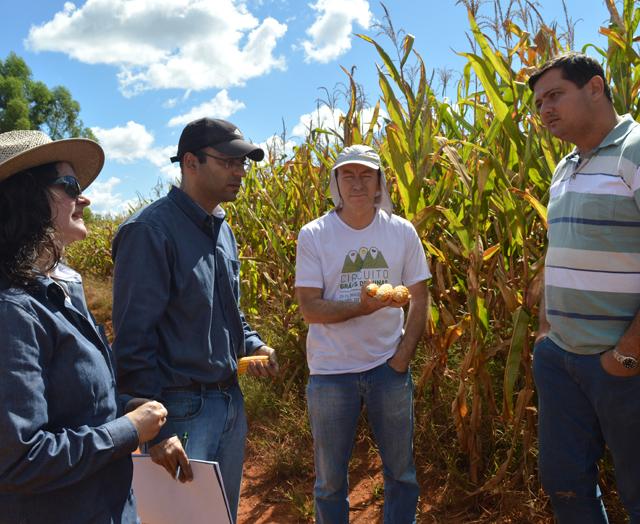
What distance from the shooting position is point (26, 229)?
1315mm

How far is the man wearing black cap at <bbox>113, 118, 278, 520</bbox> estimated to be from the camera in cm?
181

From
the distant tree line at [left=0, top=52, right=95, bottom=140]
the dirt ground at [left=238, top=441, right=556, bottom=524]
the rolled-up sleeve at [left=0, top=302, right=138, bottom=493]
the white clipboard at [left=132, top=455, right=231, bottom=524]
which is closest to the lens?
the rolled-up sleeve at [left=0, top=302, right=138, bottom=493]

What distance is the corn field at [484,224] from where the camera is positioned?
2521 millimetres

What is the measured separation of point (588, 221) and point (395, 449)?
1.17 m

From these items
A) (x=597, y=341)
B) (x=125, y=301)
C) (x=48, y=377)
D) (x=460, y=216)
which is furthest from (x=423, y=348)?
(x=48, y=377)

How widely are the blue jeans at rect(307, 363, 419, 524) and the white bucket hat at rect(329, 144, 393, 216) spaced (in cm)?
69

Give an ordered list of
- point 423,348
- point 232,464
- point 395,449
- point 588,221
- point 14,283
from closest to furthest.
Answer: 1. point 14,283
2. point 588,221
3. point 232,464
4. point 395,449
5. point 423,348

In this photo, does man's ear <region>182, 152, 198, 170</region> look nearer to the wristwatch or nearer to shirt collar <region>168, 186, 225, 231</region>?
shirt collar <region>168, 186, 225, 231</region>

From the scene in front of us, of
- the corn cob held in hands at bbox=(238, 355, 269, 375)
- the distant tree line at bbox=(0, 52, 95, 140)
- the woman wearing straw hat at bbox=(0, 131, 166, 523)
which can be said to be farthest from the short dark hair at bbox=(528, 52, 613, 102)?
the distant tree line at bbox=(0, 52, 95, 140)

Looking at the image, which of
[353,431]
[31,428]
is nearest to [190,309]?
[31,428]

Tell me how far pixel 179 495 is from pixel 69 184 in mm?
929

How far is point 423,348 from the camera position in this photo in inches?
145

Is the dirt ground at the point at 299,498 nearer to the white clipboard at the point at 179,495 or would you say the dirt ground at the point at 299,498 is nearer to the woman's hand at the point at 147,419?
the white clipboard at the point at 179,495

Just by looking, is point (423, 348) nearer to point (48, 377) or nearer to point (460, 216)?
point (460, 216)
